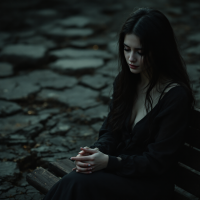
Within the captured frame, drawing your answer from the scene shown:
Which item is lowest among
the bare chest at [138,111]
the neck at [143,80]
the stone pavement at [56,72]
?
the stone pavement at [56,72]

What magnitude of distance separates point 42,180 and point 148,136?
2.81 ft

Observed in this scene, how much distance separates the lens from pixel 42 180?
2.32 m

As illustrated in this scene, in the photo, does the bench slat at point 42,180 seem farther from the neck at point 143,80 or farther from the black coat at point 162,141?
the neck at point 143,80

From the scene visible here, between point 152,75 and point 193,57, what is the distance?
129 inches

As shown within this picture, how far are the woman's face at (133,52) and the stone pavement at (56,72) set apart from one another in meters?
1.34

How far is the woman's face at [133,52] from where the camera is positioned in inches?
77.5

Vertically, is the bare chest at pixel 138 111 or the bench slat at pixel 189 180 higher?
the bare chest at pixel 138 111

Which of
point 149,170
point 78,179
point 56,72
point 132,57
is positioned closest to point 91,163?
point 78,179

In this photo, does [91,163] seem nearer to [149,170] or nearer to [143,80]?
[149,170]

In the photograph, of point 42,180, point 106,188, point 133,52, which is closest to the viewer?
point 106,188

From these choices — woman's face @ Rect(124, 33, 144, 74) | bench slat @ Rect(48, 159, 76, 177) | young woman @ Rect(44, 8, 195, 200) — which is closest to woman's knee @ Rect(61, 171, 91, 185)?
young woman @ Rect(44, 8, 195, 200)

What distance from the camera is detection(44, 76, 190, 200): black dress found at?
1847 millimetres

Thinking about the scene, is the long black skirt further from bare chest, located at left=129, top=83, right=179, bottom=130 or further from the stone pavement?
the stone pavement

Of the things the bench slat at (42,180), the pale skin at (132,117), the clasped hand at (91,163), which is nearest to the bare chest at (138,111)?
the pale skin at (132,117)
